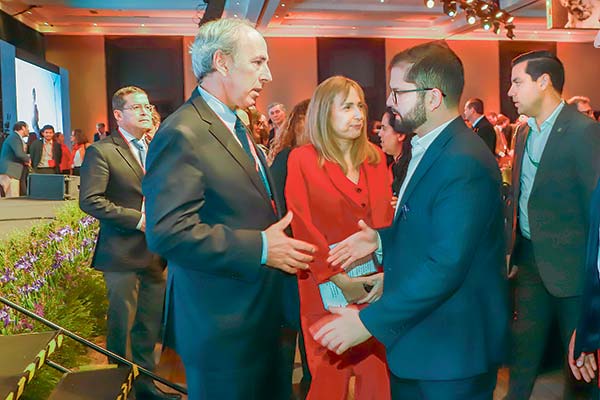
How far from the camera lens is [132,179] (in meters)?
3.32

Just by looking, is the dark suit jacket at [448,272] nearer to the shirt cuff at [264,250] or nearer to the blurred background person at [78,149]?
the shirt cuff at [264,250]

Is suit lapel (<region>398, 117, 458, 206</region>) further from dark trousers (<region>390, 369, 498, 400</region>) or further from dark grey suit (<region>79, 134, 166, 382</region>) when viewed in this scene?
dark grey suit (<region>79, 134, 166, 382</region>)

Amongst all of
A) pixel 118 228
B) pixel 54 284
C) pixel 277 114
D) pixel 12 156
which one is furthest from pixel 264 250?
pixel 12 156

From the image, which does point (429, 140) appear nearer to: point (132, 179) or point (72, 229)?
point (132, 179)

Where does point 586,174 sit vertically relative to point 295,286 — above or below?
above

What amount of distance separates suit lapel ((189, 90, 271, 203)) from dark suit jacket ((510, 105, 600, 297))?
1.34 meters

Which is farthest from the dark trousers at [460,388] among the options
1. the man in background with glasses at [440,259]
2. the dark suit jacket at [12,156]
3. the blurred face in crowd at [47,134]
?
the blurred face in crowd at [47,134]

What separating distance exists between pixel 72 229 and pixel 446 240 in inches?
161

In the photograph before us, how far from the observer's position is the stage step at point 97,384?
279 cm

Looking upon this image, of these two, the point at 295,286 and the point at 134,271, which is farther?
the point at 134,271

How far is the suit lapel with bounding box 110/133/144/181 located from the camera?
329 centimetres

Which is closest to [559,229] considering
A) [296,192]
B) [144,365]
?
[296,192]

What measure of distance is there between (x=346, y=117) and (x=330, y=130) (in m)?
0.09

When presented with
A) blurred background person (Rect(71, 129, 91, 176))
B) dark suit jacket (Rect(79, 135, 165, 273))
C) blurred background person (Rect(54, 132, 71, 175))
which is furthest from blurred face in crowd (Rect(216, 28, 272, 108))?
blurred background person (Rect(54, 132, 71, 175))
